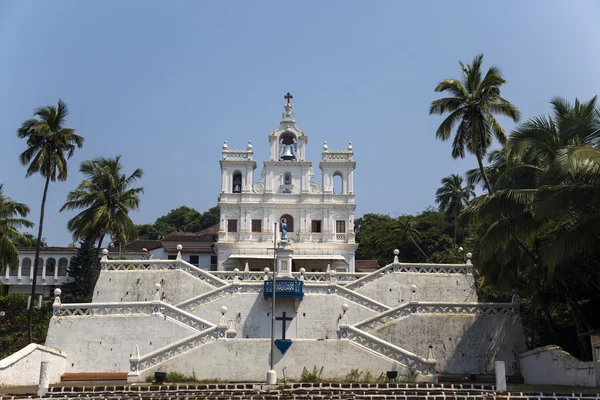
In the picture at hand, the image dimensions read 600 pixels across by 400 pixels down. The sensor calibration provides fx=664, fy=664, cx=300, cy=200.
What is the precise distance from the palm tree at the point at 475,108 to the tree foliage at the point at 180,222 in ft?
205

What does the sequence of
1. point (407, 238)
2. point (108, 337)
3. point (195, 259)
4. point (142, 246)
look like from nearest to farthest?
point (108, 337) < point (195, 259) < point (142, 246) < point (407, 238)

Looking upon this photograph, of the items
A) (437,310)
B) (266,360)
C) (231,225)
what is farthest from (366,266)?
(266,360)

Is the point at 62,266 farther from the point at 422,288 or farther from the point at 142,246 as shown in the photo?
the point at 422,288

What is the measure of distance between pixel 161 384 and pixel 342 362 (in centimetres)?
687

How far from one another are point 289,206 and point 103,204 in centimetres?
1388

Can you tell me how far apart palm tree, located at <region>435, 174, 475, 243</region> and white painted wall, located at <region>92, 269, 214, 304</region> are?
3573cm

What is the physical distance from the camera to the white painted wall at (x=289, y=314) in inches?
1230

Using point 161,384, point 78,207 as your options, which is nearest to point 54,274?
point 78,207

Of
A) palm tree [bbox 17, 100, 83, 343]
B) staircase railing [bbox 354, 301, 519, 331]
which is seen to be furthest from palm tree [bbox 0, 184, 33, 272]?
staircase railing [bbox 354, 301, 519, 331]

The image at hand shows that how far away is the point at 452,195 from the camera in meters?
65.2

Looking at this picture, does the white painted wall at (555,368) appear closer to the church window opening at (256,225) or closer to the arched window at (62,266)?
the church window opening at (256,225)

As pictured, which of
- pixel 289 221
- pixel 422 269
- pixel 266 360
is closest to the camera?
pixel 266 360

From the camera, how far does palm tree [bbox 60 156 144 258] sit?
1623 inches

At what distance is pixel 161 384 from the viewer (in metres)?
23.4
